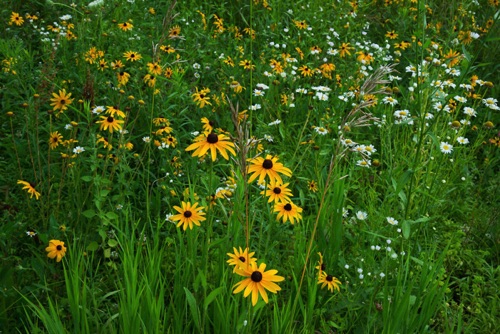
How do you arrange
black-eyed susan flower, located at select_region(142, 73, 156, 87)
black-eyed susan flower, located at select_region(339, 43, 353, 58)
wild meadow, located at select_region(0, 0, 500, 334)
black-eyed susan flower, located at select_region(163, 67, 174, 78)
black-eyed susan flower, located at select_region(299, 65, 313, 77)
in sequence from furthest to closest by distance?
black-eyed susan flower, located at select_region(339, 43, 353, 58) < black-eyed susan flower, located at select_region(299, 65, 313, 77) < black-eyed susan flower, located at select_region(163, 67, 174, 78) < black-eyed susan flower, located at select_region(142, 73, 156, 87) < wild meadow, located at select_region(0, 0, 500, 334)

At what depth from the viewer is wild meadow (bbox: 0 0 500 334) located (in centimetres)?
192

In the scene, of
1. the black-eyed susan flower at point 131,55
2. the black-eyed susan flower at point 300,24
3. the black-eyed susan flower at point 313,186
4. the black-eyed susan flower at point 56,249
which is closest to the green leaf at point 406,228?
the black-eyed susan flower at point 313,186

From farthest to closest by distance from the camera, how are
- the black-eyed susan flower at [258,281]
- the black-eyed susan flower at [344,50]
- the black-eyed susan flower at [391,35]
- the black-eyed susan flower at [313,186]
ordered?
the black-eyed susan flower at [391,35] → the black-eyed susan flower at [344,50] → the black-eyed susan flower at [313,186] → the black-eyed susan flower at [258,281]

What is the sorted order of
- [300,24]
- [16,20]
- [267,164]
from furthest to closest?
[300,24] < [16,20] < [267,164]

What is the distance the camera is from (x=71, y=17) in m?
3.77

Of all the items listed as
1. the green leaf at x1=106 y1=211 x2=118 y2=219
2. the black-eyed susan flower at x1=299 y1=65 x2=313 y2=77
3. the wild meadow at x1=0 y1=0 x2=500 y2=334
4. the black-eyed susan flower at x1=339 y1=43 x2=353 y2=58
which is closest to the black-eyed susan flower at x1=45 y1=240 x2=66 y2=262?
the wild meadow at x1=0 y1=0 x2=500 y2=334

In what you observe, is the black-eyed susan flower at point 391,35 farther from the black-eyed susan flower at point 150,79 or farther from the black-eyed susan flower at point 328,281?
the black-eyed susan flower at point 328,281

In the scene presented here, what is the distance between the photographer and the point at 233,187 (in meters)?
2.34

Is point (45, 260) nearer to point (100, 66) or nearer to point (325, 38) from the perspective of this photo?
point (100, 66)

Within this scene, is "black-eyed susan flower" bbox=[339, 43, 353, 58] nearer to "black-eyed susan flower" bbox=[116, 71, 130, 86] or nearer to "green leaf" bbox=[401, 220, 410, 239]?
"black-eyed susan flower" bbox=[116, 71, 130, 86]

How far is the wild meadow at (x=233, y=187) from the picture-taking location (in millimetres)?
1917

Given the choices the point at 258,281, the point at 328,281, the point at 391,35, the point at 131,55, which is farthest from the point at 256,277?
the point at 391,35

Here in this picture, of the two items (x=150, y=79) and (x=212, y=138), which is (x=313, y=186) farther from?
(x=212, y=138)

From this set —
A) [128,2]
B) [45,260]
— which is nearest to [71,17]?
[128,2]
